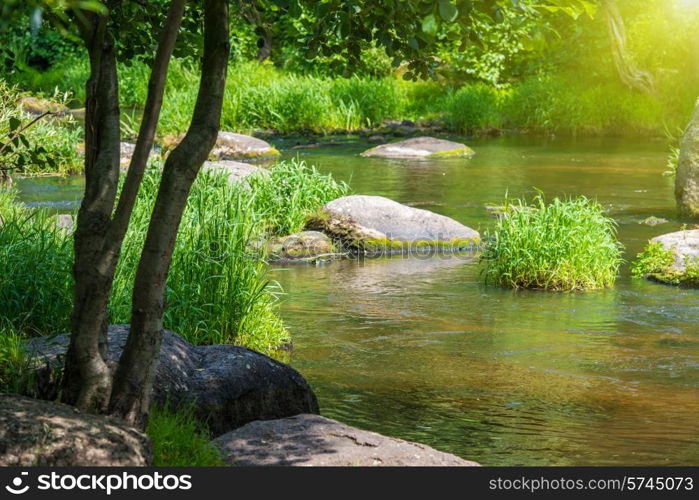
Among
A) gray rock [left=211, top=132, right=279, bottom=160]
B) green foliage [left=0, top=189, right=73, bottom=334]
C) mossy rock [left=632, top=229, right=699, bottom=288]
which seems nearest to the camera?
green foliage [left=0, top=189, right=73, bottom=334]

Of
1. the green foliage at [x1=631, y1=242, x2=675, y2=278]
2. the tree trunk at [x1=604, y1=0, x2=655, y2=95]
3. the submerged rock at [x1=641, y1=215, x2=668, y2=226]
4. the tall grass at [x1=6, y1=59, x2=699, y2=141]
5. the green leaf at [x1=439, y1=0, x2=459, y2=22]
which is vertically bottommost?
the green foliage at [x1=631, y1=242, x2=675, y2=278]

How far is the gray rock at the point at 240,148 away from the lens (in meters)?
22.4

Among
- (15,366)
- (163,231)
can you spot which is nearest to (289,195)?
(15,366)

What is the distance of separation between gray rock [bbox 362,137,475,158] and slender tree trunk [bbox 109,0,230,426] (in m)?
18.0

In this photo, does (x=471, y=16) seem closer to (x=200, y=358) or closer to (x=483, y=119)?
(x=200, y=358)

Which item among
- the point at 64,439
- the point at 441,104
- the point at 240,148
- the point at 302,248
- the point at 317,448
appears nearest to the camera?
the point at 64,439

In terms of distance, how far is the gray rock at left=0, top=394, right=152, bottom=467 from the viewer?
4.49 m

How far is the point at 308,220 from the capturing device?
1418cm

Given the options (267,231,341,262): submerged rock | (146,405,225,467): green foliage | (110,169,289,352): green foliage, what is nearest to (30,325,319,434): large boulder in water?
(146,405,225,467): green foliage

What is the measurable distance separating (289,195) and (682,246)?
5087 mm

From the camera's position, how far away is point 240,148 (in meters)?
22.4

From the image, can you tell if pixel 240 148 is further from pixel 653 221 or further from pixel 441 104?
pixel 653 221

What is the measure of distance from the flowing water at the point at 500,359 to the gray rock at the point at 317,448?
1187 mm

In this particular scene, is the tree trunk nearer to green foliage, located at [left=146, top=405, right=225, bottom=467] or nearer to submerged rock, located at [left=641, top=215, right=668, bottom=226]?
submerged rock, located at [left=641, top=215, right=668, bottom=226]
